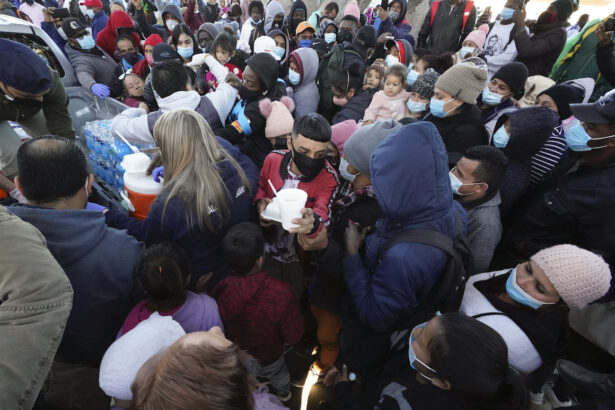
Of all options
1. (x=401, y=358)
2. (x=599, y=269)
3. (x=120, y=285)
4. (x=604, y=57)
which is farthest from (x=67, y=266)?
(x=604, y=57)

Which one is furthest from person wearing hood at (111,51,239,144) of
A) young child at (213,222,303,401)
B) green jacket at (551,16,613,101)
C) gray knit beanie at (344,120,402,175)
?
green jacket at (551,16,613,101)

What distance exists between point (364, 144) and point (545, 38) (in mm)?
5147

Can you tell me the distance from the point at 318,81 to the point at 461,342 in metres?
5.02

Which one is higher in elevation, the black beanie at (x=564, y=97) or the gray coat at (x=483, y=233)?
the black beanie at (x=564, y=97)

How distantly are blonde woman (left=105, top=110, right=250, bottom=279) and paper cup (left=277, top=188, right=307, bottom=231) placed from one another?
632mm

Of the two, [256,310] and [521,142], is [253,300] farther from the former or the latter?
[521,142]

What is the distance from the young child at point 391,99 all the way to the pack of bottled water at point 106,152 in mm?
2930

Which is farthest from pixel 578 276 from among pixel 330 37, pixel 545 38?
pixel 330 37

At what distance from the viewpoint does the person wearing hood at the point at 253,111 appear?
124 inches

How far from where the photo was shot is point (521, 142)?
2.52m

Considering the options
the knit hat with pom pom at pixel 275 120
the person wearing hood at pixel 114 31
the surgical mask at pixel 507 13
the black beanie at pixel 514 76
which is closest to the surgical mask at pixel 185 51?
the person wearing hood at pixel 114 31

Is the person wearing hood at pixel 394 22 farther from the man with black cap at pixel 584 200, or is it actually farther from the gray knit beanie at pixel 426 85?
the man with black cap at pixel 584 200

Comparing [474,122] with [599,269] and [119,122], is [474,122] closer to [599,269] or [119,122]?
[599,269]

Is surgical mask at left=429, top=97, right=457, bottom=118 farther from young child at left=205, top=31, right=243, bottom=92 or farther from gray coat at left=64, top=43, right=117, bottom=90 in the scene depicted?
gray coat at left=64, top=43, right=117, bottom=90
